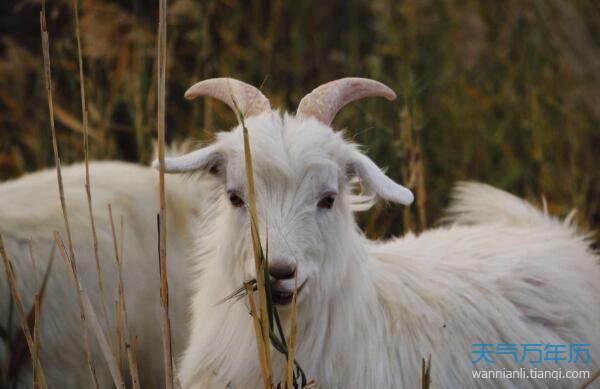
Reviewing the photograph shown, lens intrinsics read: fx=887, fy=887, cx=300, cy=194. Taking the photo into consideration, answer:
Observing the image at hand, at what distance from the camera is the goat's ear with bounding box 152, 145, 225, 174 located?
10.1ft

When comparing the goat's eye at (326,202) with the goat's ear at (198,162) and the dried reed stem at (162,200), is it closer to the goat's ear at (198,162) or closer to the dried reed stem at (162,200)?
the goat's ear at (198,162)

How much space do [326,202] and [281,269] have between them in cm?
46

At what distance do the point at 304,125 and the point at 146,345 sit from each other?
1.35m

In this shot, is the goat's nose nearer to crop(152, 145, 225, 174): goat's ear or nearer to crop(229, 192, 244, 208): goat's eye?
crop(229, 192, 244, 208): goat's eye

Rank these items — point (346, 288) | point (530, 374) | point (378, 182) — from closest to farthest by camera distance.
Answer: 1. point (378, 182)
2. point (346, 288)
3. point (530, 374)

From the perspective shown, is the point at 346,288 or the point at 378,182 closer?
the point at 378,182

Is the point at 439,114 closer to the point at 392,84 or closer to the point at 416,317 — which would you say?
the point at 392,84

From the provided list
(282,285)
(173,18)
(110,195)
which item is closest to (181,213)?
(110,195)

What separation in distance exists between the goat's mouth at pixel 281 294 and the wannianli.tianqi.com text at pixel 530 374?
3.20 feet

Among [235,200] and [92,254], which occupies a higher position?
[235,200]

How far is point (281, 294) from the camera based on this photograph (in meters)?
2.78

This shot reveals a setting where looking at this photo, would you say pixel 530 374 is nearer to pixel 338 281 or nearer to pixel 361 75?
pixel 338 281

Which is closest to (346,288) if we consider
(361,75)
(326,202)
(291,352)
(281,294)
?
(326,202)

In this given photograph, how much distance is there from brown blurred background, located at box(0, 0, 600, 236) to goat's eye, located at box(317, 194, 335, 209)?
155 cm
